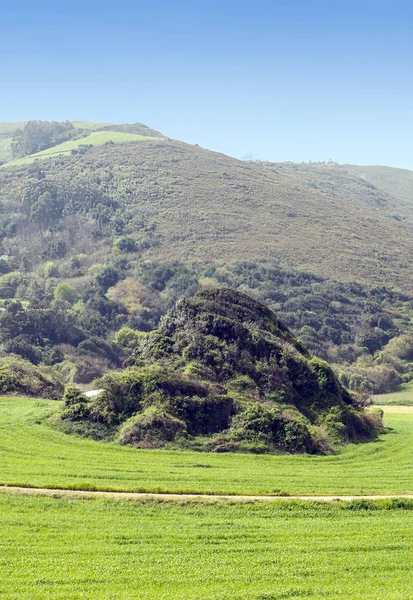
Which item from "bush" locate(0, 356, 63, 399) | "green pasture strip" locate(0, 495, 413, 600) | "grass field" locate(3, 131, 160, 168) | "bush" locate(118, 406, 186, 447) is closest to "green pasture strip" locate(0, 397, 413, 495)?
"bush" locate(118, 406, 186, 447)

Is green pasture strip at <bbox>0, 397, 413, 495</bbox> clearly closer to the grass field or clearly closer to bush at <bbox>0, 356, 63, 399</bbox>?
bush at <bbox>0, 356, 63, 399</bbox>

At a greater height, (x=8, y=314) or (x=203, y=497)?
(x=203, y=497)

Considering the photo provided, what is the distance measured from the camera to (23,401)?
3678 centimetres

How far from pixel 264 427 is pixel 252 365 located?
5852 mm

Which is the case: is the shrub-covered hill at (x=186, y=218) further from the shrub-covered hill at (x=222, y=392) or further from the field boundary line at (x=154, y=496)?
the field boundary line at (x=154, y=496)

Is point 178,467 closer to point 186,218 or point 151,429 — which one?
point 151,429

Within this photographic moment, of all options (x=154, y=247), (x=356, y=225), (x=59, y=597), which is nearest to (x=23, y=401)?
(x=59, y=597)

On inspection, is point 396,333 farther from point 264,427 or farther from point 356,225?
point 264,427

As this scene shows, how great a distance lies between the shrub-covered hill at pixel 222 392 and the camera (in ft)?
107

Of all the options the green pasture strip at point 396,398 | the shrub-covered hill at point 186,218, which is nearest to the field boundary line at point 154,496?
the green pasture strip at point 396,398

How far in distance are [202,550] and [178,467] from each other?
8.92 metres

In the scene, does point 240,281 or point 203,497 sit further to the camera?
point 240,281

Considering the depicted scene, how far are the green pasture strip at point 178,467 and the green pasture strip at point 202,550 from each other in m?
1.87

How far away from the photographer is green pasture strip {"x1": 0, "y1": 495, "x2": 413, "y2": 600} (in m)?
17.1
